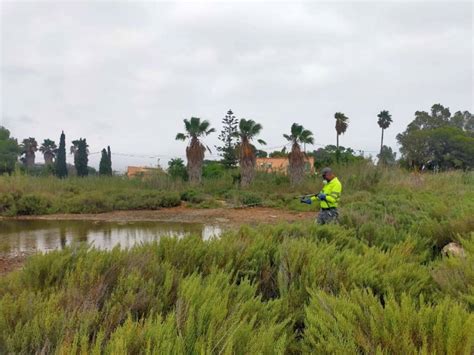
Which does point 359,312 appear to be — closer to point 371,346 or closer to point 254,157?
point 371,346

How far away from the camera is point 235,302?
289 centimetres

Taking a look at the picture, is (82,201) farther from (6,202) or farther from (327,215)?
(327,215)

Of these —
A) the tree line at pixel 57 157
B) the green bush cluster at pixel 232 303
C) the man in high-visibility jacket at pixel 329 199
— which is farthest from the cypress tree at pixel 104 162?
the green bush cluster at pixel 232 303

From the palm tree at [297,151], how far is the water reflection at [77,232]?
1017cm

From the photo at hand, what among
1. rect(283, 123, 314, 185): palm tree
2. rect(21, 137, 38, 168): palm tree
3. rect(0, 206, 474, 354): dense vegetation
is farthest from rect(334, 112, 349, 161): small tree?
rect(21, 137, 38, 168): palm tree

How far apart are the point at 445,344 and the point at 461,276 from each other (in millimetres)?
1484

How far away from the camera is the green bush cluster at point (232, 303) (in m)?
2.16

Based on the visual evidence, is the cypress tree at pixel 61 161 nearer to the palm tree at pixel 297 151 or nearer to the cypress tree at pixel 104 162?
the cypress tree at pixel 104 162

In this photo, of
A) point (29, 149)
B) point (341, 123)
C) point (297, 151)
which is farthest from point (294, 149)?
point (29, 149)

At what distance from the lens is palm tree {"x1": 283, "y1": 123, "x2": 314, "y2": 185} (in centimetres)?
2308

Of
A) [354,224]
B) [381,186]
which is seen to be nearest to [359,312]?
[354,224]

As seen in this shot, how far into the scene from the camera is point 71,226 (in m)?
15.0

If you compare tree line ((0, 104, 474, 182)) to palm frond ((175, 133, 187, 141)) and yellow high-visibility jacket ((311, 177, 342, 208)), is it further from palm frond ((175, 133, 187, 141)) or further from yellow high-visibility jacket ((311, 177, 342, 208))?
yellow high-visibility jacket ((311, 177, 342, 208))

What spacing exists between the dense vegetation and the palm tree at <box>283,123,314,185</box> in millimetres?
18449
